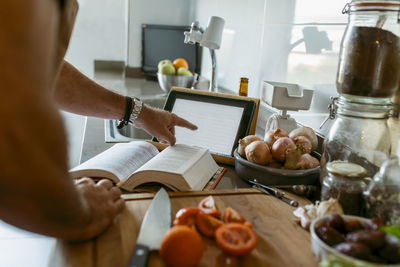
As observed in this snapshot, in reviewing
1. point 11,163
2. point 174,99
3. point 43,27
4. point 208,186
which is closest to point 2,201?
point 11,163

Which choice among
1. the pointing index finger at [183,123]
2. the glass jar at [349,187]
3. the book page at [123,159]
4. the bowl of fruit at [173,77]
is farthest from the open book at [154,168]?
the bowl of fruit at [173,77]

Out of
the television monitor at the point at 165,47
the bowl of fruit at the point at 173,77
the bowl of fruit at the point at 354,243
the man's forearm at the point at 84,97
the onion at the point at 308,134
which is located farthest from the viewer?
the television monitor at the point at 165,47

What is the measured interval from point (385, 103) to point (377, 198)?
217mm

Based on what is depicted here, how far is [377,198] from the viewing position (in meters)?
0.70

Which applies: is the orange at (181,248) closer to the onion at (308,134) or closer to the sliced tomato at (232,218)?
the sliced tomato at (232,218)

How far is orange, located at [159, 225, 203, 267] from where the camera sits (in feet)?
1.95

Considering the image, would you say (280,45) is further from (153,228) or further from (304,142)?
(153,228)

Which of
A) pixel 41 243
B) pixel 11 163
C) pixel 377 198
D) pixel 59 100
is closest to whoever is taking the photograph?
pixel 11 163

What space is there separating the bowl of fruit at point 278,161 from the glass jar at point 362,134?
10 centimetres

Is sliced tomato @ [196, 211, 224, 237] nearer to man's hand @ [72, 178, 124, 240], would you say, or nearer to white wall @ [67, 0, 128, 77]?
man's hand @ [72, 178, 124, 240]

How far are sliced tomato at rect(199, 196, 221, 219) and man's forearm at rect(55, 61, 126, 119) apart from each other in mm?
540

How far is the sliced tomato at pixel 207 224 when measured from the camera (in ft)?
2.31

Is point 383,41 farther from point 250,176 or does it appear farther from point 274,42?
point 274,42

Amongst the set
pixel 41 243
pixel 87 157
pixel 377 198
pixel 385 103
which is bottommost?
pixel 41 243
